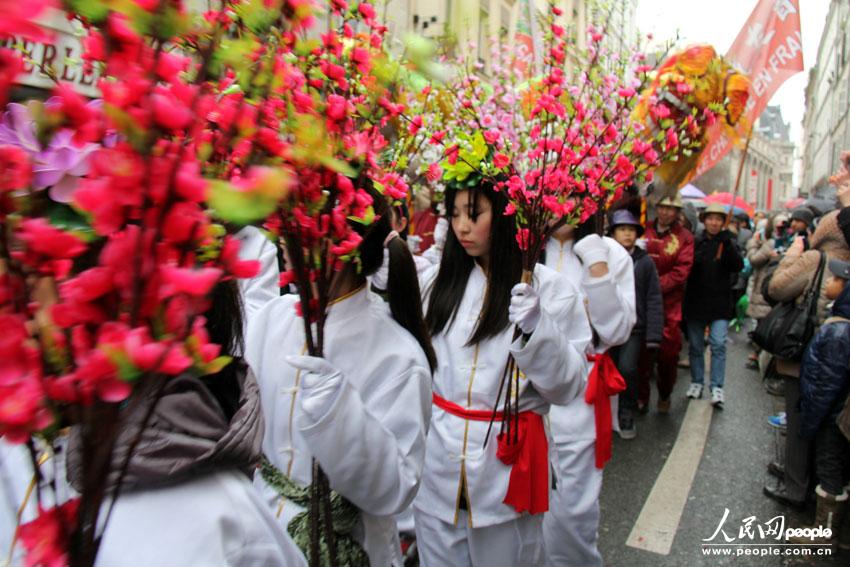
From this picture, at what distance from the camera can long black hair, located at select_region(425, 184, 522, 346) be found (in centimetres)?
245

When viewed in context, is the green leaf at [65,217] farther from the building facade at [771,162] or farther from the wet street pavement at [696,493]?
the building facade at [771,162]

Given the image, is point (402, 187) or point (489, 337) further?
point (489, 337)

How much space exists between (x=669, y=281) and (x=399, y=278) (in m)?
4.98

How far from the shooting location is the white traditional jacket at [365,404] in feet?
5.13

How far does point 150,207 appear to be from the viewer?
60cm

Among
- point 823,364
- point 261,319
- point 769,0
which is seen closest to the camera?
point 261,319

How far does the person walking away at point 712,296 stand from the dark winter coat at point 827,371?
8.87 feet

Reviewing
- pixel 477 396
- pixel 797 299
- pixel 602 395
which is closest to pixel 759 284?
pixel 797 299

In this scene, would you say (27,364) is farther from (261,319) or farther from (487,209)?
(487,209)

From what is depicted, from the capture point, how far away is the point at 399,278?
1.93m

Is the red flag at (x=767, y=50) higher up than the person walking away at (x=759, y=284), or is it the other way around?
the red flag at (x=767, y=50)

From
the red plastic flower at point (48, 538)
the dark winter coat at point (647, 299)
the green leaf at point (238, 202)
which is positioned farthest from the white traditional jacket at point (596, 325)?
the green leaf at point (238, 202)

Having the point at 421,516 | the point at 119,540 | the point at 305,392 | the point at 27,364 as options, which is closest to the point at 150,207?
the point at 27,364

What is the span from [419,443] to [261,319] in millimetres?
634
